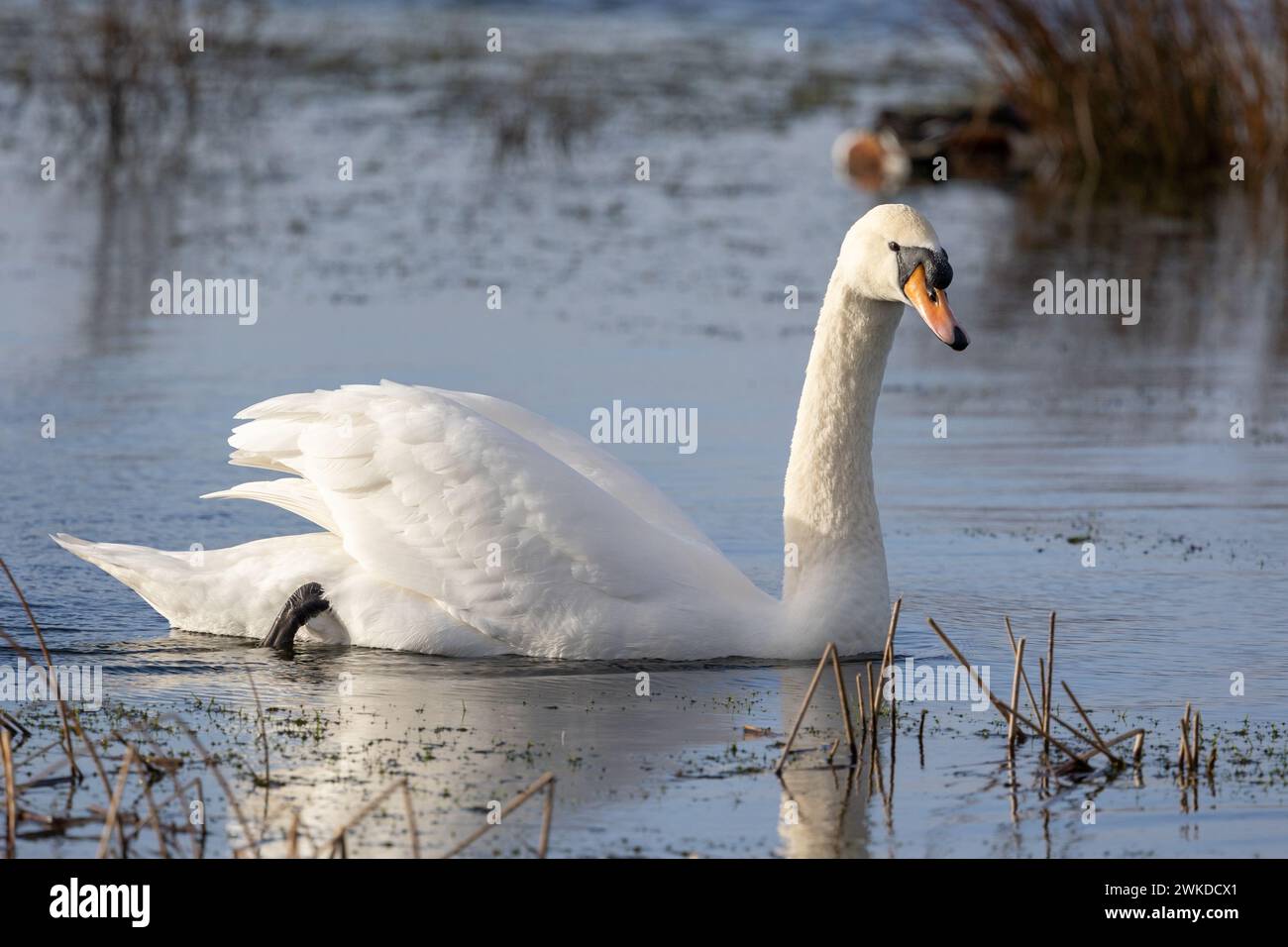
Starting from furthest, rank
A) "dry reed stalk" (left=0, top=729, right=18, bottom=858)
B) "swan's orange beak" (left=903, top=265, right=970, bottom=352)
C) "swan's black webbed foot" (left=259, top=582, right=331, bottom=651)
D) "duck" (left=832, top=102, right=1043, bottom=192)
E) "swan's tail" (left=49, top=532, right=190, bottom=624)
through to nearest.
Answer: "duck" (left=832, top=102, right=1043, bottom=192) < "swan's tail" (left=49, top=532, right=190, bottom=624) < "swan's black webbed foot" (left=259, top=582, right=331, bottom=651) < "swan's orange beak" (left=903, top=265, right=970, bottom=352) < "dry reed stalk" (left=0, top=729, right=18, bottom=858)

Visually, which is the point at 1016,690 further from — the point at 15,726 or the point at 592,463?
the point at 15,726

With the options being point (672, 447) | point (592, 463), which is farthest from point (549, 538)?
point (672, 447)

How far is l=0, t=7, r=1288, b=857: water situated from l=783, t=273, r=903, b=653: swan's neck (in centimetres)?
30

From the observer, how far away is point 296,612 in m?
7.91

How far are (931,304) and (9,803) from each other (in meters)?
3.52

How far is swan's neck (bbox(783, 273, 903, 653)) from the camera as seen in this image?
7820 mm

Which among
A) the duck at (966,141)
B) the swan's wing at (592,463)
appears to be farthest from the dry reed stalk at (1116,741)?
the duck at (966,141)

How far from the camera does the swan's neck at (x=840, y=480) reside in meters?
7.82

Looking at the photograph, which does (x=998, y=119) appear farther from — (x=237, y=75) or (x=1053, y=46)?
(x=237, y=75)

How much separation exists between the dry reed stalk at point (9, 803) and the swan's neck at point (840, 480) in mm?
3043

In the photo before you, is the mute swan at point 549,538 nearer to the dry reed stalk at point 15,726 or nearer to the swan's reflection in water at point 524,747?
the swan's reflection in water at point 524,747

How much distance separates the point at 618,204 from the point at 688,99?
901 centimetres

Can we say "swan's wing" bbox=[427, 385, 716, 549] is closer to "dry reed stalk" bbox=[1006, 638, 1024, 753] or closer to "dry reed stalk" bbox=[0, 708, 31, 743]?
"dry reed stalk" bbox=[1006, 638, 1024, 753]

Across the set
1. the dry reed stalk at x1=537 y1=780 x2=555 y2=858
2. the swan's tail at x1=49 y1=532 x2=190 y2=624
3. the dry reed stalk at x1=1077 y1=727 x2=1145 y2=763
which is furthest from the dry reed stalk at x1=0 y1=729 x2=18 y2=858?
the dry reed stalk at x1=1077 y1=727 x2=1145 y2=763
